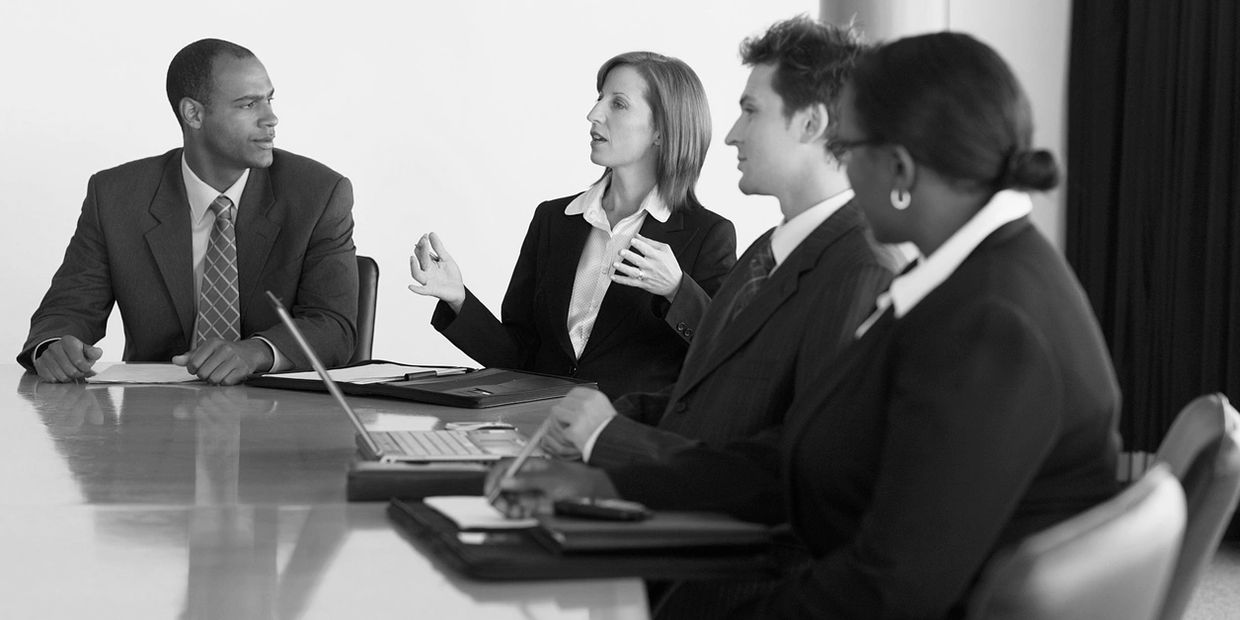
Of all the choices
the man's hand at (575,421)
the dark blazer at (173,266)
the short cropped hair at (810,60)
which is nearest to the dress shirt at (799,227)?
the short cropped hair at (810,60)

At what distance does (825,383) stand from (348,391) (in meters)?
1.35

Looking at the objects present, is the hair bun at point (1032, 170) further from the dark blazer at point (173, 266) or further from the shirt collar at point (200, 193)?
the shirt collar at point (200, 193)

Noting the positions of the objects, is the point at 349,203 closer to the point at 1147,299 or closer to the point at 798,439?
the point at 798,439

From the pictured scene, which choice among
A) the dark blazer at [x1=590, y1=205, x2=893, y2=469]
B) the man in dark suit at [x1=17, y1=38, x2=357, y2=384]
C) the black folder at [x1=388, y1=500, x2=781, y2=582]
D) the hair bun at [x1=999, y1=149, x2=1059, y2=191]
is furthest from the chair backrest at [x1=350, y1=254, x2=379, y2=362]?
the hair bun at [x1=999, y1=149, x2=1059, y2=191]

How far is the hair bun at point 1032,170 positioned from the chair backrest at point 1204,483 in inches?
11.9

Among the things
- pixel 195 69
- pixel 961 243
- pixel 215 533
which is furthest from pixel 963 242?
pixel 195 69

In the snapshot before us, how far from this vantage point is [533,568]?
1.15m

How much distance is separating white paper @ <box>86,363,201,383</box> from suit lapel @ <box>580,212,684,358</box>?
88 cm

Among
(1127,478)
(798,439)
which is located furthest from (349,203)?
(1127,478)

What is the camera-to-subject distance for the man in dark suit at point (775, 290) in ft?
5.45

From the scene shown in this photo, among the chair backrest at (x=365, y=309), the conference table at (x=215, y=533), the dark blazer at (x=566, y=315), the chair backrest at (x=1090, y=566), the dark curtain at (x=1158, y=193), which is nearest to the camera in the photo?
the chair backrest at (x=1090, y=566)

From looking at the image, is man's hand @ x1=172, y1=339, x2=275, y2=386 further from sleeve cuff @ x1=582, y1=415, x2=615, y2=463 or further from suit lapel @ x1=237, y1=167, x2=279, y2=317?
sleeve cuff @ x1=582, y1=415, x2=615, y2=463

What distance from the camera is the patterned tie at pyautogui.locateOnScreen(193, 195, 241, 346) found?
3068mm

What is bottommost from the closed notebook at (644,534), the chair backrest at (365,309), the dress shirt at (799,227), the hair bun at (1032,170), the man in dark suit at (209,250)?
the chair backrest at (365,309)
